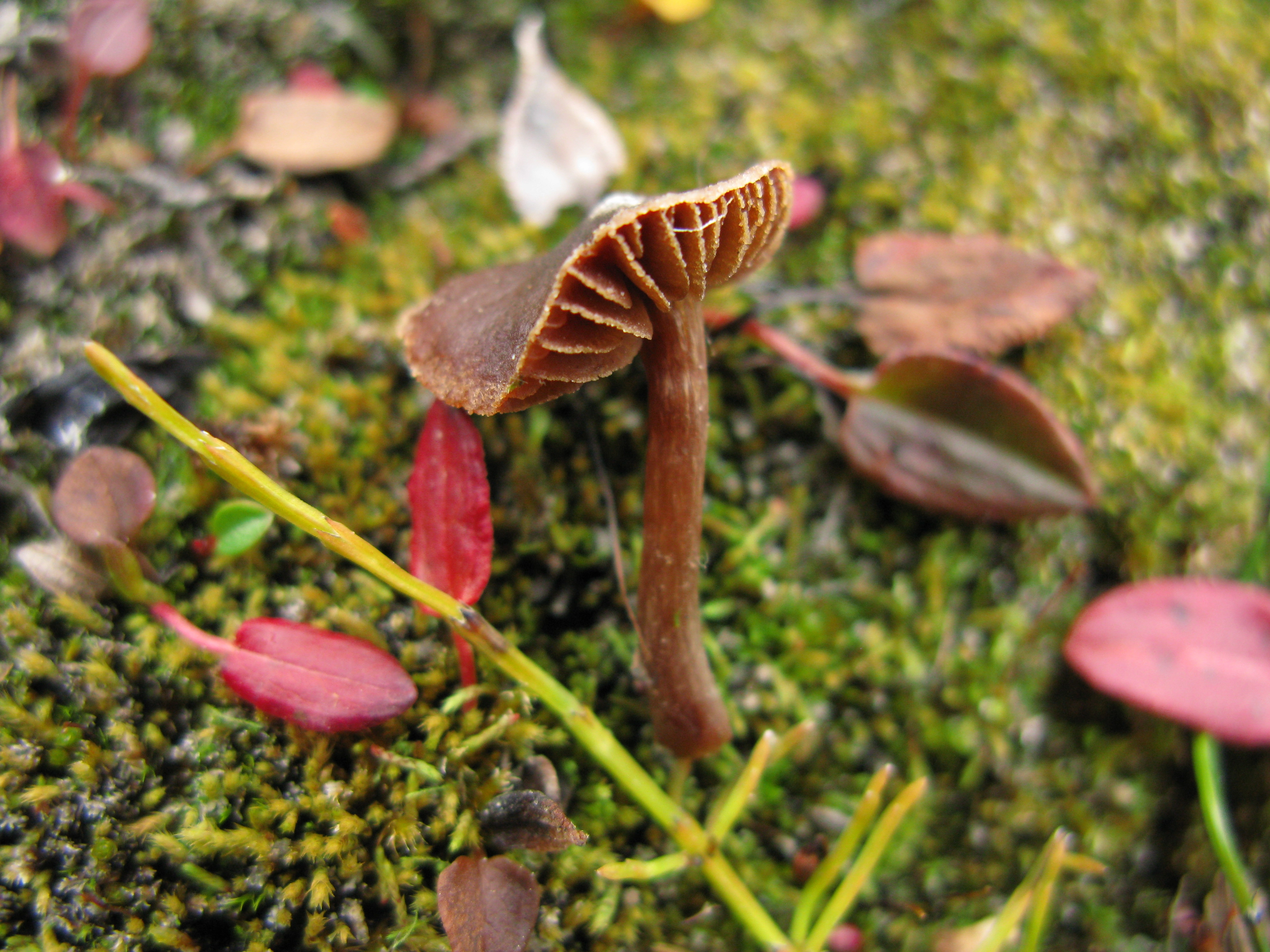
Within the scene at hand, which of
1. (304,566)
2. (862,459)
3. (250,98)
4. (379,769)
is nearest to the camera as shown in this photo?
(379,769)

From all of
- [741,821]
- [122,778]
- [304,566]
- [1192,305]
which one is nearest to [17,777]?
[122,778]

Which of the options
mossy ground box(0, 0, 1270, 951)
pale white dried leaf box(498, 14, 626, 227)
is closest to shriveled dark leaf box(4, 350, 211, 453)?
mossy ground box(0, 0, 1270, 951)

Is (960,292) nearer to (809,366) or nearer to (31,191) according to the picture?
(809,366)

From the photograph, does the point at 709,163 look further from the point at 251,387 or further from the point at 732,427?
the point at 251,387

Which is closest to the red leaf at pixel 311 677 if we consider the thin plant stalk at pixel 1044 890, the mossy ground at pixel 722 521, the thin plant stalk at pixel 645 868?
the mossy ground at pixel 722 521

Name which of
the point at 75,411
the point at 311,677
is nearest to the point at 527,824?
the point at 311,677

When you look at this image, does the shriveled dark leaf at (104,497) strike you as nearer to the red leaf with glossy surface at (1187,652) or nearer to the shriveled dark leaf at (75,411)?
the shriveled dark leaf at (75,411)

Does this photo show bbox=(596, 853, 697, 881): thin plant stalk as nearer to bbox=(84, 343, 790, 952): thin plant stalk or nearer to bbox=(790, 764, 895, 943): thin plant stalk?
bbox=(84, 343, 790, 952): thin plant stalk
